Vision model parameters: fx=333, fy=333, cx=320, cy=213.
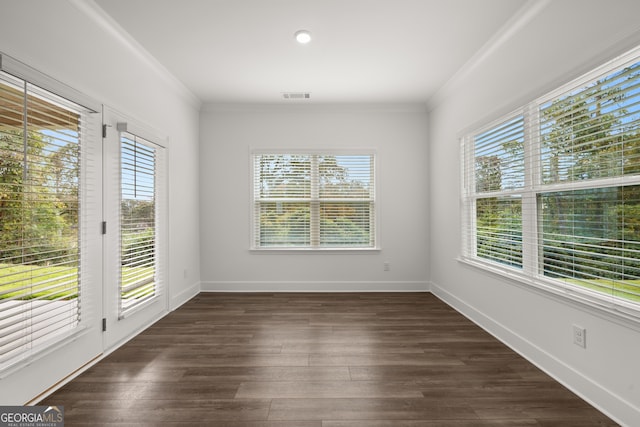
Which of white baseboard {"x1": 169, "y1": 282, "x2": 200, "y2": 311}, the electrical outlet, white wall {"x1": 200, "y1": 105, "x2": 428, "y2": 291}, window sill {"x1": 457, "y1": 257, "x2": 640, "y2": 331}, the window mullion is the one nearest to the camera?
window sill {"x1": 457, "y1": 257, "x2": 640, "y2": 331}

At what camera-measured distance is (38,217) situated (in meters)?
2.09

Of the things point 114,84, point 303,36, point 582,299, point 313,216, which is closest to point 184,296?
point 313,216

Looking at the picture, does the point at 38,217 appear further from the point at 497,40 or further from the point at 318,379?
the point at 497,40

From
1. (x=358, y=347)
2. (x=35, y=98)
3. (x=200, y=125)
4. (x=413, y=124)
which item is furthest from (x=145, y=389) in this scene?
(x=413, y=124)

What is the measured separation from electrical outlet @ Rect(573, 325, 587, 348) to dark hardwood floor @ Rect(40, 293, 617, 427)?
33cm

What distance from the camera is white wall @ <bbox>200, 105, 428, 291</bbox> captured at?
484cm

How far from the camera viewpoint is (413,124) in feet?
15.9

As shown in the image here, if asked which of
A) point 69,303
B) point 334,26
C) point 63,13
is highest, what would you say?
point 334,26

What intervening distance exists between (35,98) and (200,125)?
9.26 ft

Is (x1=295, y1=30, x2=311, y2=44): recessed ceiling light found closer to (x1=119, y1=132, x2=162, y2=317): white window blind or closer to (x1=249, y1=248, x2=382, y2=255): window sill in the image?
(x1=119, y1=132, x2=162, y2=317): white window blind

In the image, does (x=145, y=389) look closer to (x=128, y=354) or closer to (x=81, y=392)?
(x=81, y=392)

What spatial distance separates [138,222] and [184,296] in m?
1.45

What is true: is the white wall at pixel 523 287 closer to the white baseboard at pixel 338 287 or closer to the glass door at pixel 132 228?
the white baseboard at pixel 338 287

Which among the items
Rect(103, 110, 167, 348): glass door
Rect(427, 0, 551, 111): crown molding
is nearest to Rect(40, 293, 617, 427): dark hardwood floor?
Rect(103, 110, 167, 348): glass door
